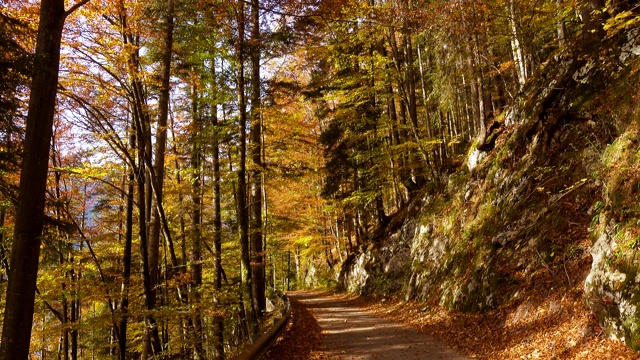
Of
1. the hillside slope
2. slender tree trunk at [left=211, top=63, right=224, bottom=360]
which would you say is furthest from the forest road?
slender tree trunk at [left=211, top=63, right=224, bottom=360]

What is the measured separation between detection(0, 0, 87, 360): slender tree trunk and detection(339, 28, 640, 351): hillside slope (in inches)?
303

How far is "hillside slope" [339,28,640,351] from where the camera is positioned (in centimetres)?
620

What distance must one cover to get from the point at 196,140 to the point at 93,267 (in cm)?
518

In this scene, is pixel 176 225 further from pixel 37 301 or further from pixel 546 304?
pixel 546 304

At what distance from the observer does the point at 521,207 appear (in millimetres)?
9898

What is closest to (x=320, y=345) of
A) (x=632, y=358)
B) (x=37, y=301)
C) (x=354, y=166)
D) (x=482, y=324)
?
(x=482, y=324)

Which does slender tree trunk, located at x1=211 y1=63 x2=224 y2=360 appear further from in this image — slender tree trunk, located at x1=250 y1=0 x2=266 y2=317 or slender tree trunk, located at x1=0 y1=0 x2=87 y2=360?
slender tree trunk, located at x1=0 y1=0 x2=87 y2=360

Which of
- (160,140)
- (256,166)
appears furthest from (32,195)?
(256,166)

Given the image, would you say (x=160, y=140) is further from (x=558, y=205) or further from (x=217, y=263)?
(x=558, y=205)

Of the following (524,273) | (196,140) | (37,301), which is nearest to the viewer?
(524,273)

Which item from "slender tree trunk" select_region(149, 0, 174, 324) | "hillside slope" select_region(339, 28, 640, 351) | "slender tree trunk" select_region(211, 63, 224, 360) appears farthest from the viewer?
"slender tree trunk" select_region(211, 63, 224, 360)

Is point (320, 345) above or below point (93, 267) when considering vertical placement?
below

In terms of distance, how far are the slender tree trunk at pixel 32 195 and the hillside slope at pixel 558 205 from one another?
25.3 feet

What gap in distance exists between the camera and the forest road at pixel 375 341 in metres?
7.94
